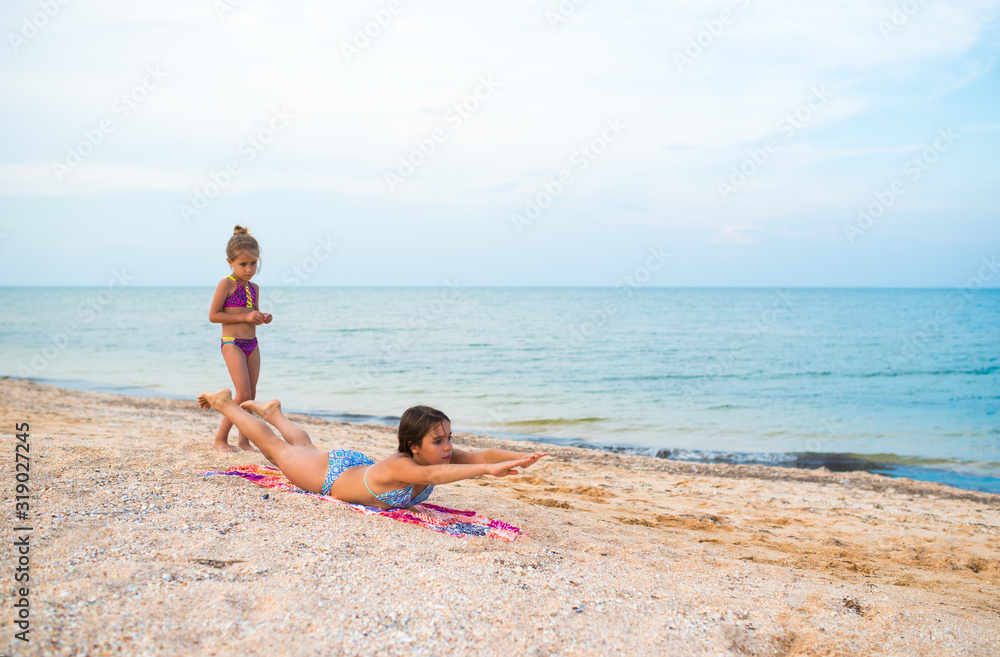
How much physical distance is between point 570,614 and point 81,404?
1183 centimetres

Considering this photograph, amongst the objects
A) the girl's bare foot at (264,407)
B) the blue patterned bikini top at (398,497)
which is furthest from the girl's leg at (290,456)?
the blue patterned bikini top at (398,497)

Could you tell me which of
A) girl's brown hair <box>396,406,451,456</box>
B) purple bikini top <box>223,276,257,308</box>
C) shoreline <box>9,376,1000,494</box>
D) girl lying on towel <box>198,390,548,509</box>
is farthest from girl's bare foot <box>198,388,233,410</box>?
shoreline <box>9,376,1000,494</box>

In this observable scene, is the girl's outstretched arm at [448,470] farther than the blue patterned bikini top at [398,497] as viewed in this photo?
No

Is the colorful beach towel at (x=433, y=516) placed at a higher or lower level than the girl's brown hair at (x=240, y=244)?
lower

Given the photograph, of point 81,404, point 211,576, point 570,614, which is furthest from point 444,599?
point 81,404

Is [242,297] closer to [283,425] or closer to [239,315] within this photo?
[239,315]

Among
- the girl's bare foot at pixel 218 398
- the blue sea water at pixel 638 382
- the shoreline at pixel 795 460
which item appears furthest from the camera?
the blue sea water at pixel 638 382

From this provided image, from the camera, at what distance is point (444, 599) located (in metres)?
3.30

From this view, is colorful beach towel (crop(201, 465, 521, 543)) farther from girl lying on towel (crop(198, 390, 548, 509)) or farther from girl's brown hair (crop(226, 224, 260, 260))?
girl's brown hair (crop(226, 224, 260, 260))

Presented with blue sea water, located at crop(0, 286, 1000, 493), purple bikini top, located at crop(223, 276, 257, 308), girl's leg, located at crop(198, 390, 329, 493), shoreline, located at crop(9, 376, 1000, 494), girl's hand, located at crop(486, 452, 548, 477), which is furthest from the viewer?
blue sea water, located at crop(0, 286, 1000, 493)

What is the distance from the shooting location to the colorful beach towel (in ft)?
15.0

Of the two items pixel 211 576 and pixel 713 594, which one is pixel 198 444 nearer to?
pixel 211 576

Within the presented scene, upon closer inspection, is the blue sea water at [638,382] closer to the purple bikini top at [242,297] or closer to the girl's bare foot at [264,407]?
the purple bikini top at [242,297]

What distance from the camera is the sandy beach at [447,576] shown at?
9.50 ft
